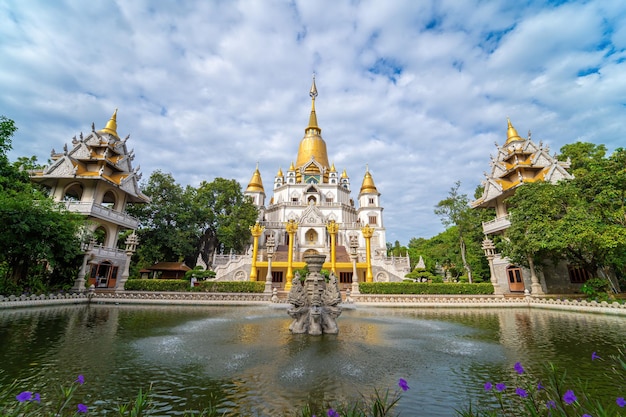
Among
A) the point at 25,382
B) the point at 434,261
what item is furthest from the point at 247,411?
the point at 434,261

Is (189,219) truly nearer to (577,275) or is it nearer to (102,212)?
(102,212)

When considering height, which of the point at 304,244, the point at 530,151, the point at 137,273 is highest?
the point at 530,151

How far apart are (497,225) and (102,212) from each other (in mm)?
36293

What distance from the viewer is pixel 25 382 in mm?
5422

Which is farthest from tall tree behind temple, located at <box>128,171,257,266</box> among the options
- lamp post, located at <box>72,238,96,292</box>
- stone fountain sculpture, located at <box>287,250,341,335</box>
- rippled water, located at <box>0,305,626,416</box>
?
stone fountain sculpture, located at <box>287,250,341,335</box>

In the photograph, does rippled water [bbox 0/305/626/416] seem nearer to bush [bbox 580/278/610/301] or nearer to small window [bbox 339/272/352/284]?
bush [bbox 580/278/610/301]

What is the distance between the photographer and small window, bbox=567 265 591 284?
24281 millimetres

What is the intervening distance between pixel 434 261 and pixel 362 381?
5447cm

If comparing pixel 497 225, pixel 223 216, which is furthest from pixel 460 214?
pixel 223 216

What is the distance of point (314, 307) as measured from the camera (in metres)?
10.5

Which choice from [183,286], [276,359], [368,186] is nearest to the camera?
[276,359]

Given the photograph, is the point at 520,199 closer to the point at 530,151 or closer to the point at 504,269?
the point at 504,269

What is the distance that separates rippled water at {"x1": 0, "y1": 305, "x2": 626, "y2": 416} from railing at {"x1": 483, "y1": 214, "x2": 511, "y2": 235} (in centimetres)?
1644

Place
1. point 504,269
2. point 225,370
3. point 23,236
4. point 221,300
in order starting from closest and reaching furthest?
point 225,370 < point 23,236 < point 221,300 < point 504,269
